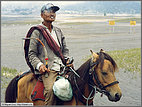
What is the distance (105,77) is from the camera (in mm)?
4188

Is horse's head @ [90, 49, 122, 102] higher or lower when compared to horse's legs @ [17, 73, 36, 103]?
higher

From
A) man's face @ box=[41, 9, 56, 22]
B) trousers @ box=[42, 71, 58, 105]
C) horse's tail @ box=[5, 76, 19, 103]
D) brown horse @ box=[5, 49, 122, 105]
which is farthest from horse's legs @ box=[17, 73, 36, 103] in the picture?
man's face @ box=[41, 9, 56, 22]

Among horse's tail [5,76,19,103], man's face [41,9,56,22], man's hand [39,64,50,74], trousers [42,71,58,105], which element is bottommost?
horse's tail [5,76,19,103]

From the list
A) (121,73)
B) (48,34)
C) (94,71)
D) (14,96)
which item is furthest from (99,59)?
(121,73)

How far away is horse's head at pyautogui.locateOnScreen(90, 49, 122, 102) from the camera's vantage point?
4148mm

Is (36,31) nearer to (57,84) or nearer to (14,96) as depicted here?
(57,84)

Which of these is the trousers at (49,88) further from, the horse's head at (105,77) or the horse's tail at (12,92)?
the horse's tail at (12,92)

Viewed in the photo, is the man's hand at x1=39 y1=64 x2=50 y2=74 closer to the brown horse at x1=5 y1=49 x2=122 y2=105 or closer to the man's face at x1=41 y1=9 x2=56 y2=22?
the brown horse at x1=5 y1=49 x2=122 y2=105

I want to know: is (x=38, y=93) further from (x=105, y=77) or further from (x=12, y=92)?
(x=105, y=77)

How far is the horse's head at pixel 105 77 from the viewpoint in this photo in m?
4.15

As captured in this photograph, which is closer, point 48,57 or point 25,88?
point 48,57

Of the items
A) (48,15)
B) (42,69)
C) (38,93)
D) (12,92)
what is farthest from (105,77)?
(12,92)

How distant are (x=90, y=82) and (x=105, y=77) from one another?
320 millimetres

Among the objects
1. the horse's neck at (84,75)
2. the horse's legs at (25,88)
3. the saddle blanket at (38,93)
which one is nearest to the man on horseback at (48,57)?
the saddle blanket at (38,93)
